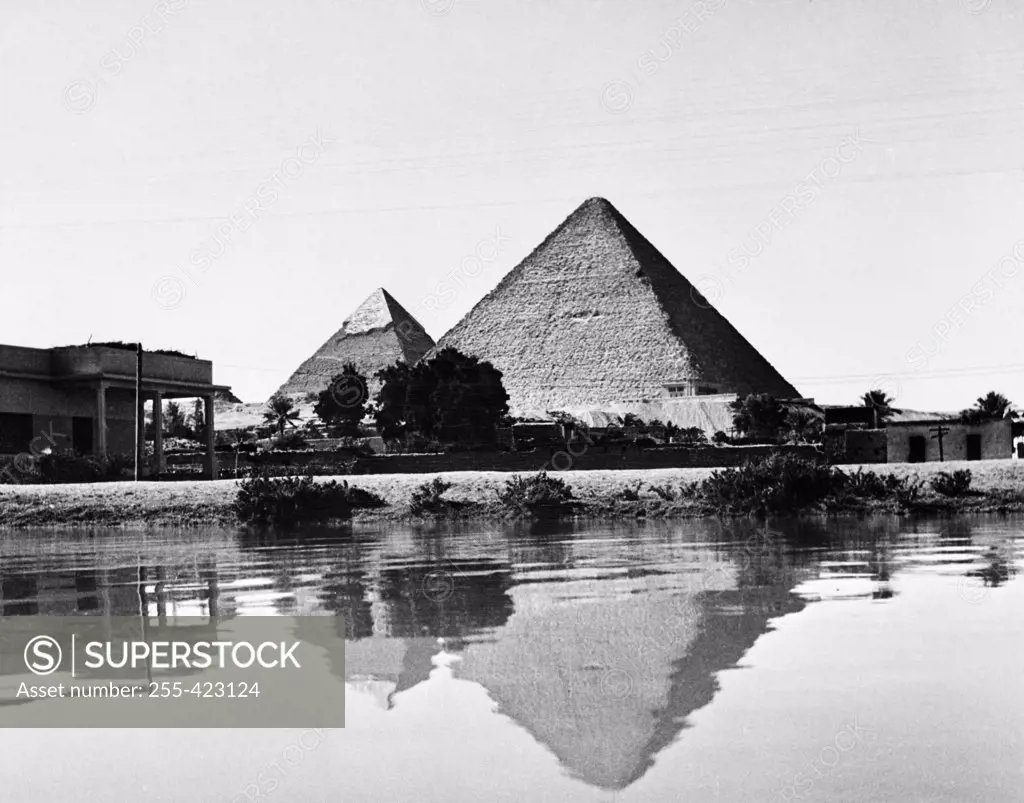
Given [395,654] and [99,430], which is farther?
[99,430]

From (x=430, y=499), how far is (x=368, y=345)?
158559mm

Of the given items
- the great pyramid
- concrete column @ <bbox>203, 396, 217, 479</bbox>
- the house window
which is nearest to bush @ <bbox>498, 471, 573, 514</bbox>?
concrete column @ <bbox>203, 396, 217, 479</bbox>

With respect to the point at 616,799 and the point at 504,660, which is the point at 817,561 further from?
the point at 616,799

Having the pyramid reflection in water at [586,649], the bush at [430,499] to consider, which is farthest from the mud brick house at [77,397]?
the pyramid reflection in water at [586,649]

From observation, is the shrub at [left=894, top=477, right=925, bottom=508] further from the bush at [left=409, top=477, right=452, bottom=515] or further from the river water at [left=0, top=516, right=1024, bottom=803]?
the river water at [left=0, top=516, right=1024, bottom=803]

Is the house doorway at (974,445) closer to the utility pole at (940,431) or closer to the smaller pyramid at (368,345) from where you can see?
the utility pole at (940,431)

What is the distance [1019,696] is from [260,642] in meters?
3.95

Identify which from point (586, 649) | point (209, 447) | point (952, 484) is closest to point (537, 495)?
point (952, 484)

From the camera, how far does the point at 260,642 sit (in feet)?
25.7

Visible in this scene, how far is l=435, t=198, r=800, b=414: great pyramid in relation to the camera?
155 m

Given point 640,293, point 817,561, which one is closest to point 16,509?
point 817,561

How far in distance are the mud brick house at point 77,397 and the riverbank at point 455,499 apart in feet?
26.9

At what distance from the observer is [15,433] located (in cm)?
3438

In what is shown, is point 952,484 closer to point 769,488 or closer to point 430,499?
point 769,488
